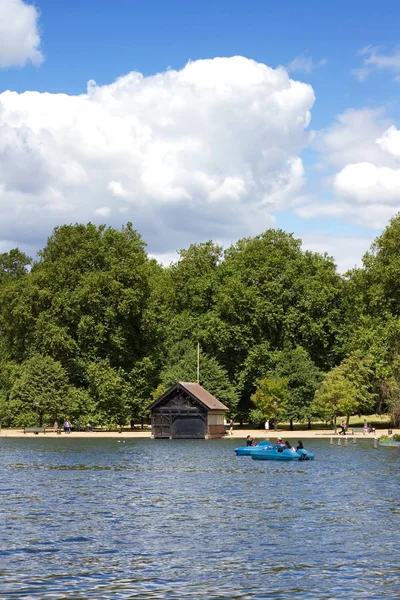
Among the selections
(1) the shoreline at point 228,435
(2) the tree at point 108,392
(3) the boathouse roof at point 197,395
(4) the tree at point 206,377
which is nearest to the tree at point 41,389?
(1) the shoreline at point 228,435

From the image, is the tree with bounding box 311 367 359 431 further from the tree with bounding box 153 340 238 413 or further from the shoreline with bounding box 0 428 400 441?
the tree with bounding box 153 340 238 413

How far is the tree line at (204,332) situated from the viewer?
10869 cm

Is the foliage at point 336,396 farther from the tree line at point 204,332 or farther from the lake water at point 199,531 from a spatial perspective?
the lake water at point 199,531

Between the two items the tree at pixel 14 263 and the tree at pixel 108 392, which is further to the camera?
the tree at pixel 14 263

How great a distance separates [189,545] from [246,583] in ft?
19.1

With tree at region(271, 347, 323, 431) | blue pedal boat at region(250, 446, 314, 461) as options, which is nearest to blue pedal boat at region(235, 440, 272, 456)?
blue pedal boat at region(250, 446, 314, 461)

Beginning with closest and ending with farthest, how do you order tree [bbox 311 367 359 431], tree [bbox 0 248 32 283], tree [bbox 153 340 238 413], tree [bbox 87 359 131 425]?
tree [bbox 311 367 359 431], tree [bbox 87 359 131 425], tree [bbox 153 340 238 413], tree [bbox 0 248 32 283]

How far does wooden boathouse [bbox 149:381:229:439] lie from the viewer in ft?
328

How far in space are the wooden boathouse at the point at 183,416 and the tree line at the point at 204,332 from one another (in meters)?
8.34

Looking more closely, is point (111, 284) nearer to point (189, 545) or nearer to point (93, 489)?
point (93, 489)

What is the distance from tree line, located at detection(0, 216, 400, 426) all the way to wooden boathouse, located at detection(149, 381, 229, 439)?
8344 mm

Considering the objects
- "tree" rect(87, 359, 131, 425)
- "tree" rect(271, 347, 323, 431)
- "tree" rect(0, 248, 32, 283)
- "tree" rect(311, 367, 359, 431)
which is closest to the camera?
"tree" rect(311, 367, 359, 431)

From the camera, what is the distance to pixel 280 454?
67438 millimetres

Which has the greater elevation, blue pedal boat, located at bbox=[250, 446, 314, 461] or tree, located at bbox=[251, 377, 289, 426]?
tree, located at bbox=[251, 377, 289, 426]
